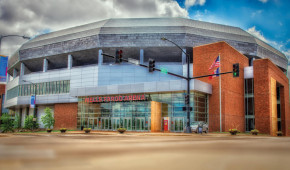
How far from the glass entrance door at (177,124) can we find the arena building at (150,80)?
139 millimetres

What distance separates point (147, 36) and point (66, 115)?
25038 millimetres

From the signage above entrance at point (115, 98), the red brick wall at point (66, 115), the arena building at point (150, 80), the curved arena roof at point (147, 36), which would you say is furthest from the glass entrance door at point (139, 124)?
the red brick wall at point (66, 115)

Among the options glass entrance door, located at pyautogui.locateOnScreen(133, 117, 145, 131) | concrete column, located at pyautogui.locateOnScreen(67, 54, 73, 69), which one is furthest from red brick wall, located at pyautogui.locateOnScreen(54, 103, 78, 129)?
glass entrance door, located at pyautogui.locateOnScreen(133, 117, 145, 131)

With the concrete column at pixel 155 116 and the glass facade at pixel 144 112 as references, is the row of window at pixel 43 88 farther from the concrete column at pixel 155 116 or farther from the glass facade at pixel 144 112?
the concrete column at pixel 155 116

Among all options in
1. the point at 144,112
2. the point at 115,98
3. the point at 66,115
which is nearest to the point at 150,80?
the point at 115,98

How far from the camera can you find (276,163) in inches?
218

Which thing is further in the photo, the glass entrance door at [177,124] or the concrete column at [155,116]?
the concrete column at [155,116]

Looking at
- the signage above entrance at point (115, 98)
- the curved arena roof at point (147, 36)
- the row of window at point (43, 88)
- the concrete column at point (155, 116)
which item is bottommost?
the concrete column at point (155, 116)

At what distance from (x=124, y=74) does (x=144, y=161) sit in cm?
5402

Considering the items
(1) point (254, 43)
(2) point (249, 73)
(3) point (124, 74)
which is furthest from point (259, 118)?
(3) point (124, 74)

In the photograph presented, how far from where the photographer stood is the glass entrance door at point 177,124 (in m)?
44.2

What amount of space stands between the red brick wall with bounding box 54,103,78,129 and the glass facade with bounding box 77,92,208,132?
1173cm

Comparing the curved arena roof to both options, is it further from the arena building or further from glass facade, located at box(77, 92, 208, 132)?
glass facade, located at box(77, 92, 208, 132)

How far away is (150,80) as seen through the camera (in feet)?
191
